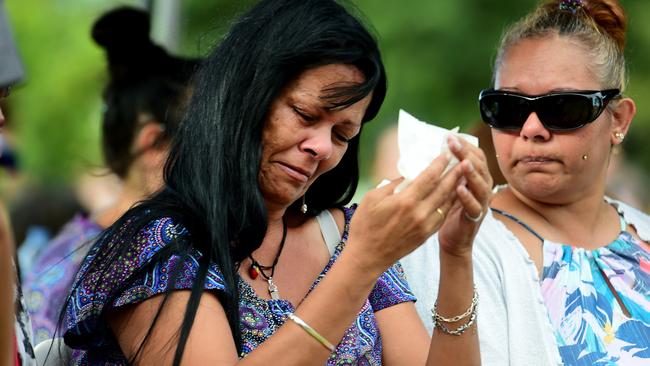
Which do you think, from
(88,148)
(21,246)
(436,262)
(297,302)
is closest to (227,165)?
(297,302)

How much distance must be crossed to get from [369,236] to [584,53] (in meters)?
1.27

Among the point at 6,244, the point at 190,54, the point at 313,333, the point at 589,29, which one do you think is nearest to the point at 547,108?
the point at 589,29

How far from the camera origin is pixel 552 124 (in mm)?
3141

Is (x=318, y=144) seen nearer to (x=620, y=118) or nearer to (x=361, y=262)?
(x=361, y=262)

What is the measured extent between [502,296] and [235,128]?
3.31 ft

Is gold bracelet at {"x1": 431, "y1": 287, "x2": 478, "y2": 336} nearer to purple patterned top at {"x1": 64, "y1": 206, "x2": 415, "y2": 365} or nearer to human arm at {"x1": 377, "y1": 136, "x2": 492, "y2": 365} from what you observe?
human arm at {"x1": 377, "y1": 136, "x2": 492, "y2": 365}

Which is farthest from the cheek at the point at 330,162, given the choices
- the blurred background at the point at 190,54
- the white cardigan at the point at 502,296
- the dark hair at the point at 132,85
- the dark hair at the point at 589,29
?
the blurred background at the point at 190,54

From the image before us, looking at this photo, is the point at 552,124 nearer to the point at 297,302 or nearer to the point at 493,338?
the point at 493,338

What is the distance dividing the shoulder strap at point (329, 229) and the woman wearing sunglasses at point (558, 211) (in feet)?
1.25

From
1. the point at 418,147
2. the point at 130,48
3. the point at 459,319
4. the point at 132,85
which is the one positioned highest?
the point at 418,147

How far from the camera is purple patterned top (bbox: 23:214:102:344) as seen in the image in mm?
4055

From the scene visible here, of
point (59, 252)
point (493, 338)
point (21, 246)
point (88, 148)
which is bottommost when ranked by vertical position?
point (88, 148)

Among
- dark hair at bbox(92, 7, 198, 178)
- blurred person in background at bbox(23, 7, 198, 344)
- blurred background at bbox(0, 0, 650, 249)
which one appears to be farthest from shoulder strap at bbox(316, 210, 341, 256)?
blurred background at bbox(0, 0, 650, 249)

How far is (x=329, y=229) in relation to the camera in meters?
2.85
